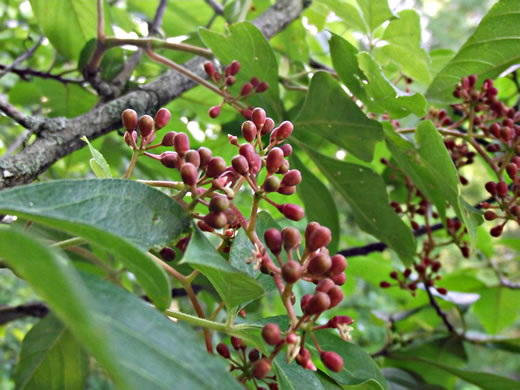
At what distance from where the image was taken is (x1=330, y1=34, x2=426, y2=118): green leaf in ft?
3.07

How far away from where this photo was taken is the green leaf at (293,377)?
627 millimetres

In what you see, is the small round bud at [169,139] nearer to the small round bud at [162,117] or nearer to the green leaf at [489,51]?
the small round bud at [162,117]

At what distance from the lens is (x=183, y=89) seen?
1230 mm

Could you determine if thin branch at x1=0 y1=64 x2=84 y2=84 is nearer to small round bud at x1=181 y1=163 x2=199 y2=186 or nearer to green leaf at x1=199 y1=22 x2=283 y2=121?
green leaf at x1=199 y1=22 x2=283 y2=121

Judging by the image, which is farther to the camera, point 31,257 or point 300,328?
point 300,328

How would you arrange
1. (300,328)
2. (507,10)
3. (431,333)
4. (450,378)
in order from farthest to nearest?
(431,333)
(450,378)
(507,10)
(300,328)

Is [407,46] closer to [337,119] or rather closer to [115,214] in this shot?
[337,119]

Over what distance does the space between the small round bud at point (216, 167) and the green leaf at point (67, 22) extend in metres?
0.87

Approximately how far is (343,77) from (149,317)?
0.81 m

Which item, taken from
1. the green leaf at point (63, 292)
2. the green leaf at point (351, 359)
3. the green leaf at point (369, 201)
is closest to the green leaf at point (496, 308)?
the green leaf at point (369, 201)

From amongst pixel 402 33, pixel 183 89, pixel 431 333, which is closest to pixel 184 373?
pixel 183 89

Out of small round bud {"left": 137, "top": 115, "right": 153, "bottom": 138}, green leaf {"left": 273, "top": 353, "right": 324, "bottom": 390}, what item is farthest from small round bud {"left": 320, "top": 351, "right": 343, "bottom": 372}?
small round bud {"left": 137, "top": 115, "right": 153, "bottom": 138}

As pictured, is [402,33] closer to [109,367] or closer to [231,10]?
[231,10]

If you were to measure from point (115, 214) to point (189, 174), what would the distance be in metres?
0.11
